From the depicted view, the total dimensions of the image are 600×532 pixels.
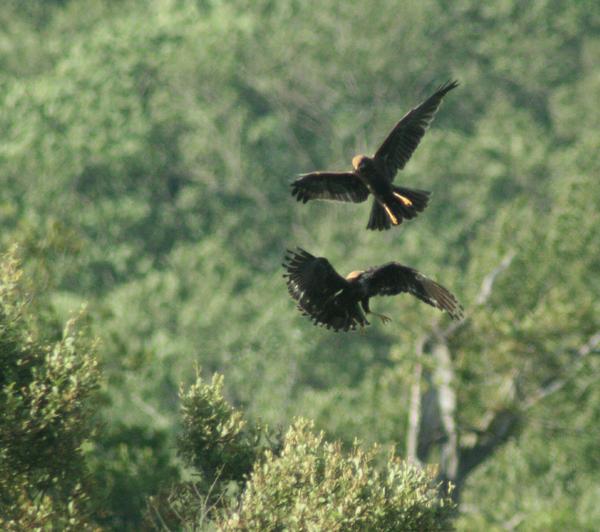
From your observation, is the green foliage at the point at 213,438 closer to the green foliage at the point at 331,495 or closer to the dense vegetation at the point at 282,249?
the dense vegetation at the point at 282,249

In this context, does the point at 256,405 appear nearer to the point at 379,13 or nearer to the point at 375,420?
the point at 375,420

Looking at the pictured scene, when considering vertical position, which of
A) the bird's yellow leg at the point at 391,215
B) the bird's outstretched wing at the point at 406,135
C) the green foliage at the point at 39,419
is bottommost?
the green foliage at the point at 39,419

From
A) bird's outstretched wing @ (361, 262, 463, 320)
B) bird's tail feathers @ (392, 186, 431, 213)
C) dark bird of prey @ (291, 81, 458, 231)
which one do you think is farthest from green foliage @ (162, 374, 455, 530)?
bird's tail feathers @ (392, 186, 431, 213)

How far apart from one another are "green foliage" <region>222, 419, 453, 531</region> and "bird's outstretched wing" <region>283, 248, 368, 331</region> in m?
1.71

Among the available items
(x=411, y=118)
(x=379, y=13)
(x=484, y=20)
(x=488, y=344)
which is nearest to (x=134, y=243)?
(x=379, y=13)

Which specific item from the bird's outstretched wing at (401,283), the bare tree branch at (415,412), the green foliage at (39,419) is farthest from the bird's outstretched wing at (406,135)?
the bare tree branch at (415,412)

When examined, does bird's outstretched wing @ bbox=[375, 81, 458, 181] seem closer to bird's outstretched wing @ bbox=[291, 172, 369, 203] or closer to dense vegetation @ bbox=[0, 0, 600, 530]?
bird's outstretched wing @ bbox=[291, 172, 369, 203]

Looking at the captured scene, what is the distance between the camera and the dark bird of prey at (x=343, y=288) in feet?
48.8

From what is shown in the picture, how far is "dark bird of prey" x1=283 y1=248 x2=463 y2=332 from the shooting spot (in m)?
14.9

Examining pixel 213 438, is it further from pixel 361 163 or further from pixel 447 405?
pixel 447 405

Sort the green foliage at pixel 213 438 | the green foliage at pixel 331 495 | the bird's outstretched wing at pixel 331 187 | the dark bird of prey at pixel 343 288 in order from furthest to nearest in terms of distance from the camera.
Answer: the green foliage at pixel 213 438 < the bird's outstretched wing at pixel 331 187 < the green foliage at pixel 331 495 < the dark bird of prey at pixel 343 288

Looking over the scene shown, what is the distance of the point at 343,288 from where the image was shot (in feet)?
49.9

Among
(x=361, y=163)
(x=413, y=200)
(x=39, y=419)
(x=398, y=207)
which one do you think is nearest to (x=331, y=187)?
(x=361, y=163)

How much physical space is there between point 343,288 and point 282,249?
46.4 metres
